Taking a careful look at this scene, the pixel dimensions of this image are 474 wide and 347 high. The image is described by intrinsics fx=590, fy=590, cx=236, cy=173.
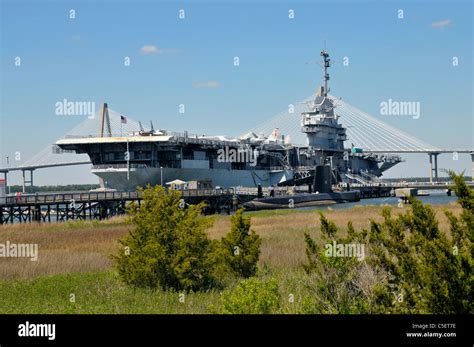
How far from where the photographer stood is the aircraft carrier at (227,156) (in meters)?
71.2

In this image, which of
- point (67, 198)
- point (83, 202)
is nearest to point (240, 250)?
point (83, 202)

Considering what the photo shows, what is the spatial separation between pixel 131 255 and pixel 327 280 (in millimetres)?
7235

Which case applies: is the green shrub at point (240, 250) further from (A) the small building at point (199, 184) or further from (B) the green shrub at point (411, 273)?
(A) the small building at point (199, 184)

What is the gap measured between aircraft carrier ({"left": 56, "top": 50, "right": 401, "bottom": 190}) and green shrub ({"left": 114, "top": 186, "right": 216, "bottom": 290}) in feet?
165

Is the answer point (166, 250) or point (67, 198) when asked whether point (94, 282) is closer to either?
point (166, 250)

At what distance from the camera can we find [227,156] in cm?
8412

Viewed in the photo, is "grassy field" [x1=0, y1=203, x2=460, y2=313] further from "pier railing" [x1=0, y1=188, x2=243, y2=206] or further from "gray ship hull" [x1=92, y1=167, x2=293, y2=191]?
"gray ship hull" [x1=92, y1=167, x2=293, y2=191]

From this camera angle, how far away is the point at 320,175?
281 ft

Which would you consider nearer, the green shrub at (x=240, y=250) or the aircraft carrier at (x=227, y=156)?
the green shrub at (x=240, y=250)

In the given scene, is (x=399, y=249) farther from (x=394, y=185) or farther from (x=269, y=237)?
(x=394, y=185)

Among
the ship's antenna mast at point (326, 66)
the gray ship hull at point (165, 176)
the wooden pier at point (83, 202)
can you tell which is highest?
the ship's antenna mast at point (326, 66)

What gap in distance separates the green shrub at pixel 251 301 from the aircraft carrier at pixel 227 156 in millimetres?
56969

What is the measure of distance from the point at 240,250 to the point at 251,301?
6.93m

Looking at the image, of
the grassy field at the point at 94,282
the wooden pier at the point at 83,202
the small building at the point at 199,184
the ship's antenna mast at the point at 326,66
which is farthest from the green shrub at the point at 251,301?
the ship's antenna mast at the point at 326,66
